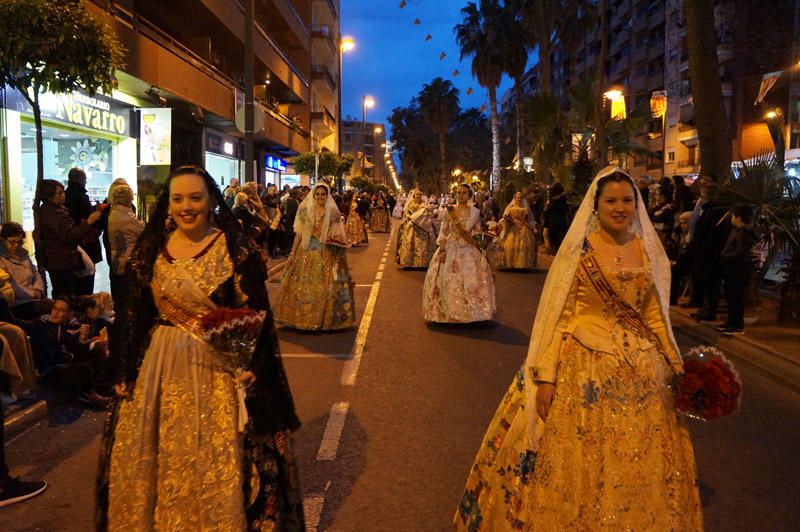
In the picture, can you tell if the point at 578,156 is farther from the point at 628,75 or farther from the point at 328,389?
the point at 628,75

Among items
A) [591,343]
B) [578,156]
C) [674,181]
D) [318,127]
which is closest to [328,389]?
[591,343]

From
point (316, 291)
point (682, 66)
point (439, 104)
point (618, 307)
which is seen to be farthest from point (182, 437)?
point (439, 104)

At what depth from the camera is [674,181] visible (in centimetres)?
1316

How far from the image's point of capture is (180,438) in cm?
319

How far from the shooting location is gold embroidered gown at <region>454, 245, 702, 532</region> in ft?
9.99

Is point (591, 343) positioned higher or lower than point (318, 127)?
lower

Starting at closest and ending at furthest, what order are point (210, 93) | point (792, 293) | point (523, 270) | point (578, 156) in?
point (792, 293) < point (523, 270) < point (578, 156) < point (210, 93)

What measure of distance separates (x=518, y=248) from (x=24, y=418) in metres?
12.8

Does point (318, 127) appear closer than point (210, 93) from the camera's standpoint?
No

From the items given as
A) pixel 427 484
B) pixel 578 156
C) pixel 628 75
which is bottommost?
pixel 427 484

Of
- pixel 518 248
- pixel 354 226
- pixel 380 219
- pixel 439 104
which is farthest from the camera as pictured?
pixel 439 104

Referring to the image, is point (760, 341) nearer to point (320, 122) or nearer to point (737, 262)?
point (737, 262)

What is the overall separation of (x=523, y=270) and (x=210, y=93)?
10.4 m

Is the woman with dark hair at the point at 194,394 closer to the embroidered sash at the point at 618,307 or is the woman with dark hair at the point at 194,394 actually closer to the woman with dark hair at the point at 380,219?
the embroidered sash at the point at 618,307
